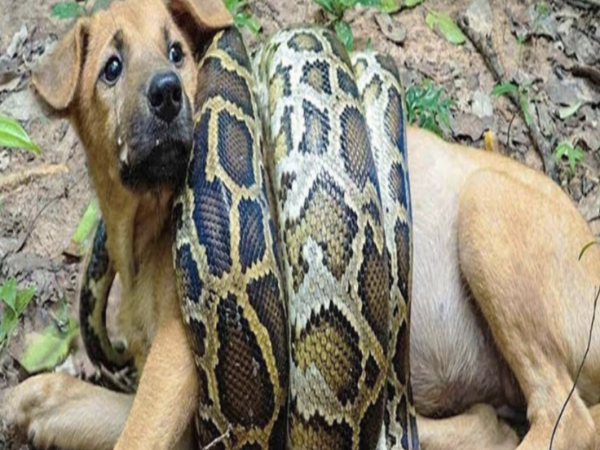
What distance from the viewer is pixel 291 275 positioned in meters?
4.56

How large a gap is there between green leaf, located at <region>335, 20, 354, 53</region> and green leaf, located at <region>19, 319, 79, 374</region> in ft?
8.04

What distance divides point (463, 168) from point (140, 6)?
184cm

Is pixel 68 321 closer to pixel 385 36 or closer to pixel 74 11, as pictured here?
pixel 74 11

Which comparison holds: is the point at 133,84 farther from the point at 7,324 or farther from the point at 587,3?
the point at 587,3

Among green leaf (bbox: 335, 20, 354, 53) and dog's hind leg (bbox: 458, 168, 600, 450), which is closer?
dog's hind leg (bbox: 458, 168, 600, 450)

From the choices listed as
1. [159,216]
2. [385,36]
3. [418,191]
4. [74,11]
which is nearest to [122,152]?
[159,216]

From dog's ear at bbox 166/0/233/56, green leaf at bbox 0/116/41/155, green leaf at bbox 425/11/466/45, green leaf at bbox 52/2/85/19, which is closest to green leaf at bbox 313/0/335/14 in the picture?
green leaf at bbox 425/11/466/45

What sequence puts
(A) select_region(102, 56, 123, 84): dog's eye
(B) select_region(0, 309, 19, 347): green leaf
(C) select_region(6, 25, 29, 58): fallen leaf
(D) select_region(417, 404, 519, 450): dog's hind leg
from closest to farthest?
1. (A) select_region(102, 56, 123, 84): dog's eye
2. (D) select_region(417, 404, 519, 450): dog's hind leg
3. (B) select_region(0, 309, 19, 347): green leaf
4. (C) select_region(6, 25, 29, 58): fallen leaf

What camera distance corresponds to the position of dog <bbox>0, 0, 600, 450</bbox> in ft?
14.6

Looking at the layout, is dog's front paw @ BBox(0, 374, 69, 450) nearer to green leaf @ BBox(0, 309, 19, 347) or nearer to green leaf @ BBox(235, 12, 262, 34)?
green leaf @ BBox(0, 309, 19, 347)

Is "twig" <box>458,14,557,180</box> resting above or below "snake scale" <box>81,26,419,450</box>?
below

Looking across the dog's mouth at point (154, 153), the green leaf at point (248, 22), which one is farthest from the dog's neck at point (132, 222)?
the green leaf at point (248, 22)

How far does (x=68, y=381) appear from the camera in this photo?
539 cm

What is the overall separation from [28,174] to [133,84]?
2.60 meters
